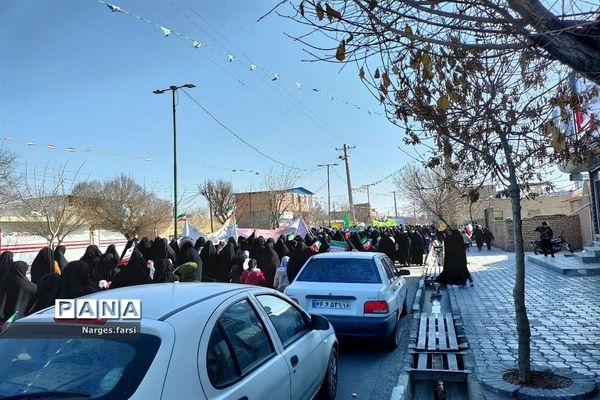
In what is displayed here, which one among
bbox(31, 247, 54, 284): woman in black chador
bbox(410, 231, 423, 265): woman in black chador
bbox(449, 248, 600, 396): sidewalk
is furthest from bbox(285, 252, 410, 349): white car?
bbox(410, 231, 423, 265): woman in black chador

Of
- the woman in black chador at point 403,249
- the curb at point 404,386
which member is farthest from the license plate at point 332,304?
the woman in black chador at point 403,249

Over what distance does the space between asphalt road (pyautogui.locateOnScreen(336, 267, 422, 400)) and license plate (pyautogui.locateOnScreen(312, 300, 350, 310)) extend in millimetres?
733

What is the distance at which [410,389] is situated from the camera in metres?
5.32

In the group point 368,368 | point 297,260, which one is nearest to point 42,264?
point 297,260

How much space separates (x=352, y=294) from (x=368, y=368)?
3.26ft

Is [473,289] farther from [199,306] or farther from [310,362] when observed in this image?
[199,306]

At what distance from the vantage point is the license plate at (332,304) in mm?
6855

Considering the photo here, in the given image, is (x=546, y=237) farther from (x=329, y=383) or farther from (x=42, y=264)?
(x=42, y=264)

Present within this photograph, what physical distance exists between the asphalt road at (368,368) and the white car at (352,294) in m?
0.28

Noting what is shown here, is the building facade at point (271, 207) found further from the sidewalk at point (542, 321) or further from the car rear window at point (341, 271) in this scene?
the car rear window at point (341, 271)

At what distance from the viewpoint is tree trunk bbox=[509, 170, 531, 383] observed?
507 cm

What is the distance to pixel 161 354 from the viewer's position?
2463mm

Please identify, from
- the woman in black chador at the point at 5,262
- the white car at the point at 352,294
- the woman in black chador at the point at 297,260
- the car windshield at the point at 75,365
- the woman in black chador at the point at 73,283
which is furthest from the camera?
the woman in black chador at the point at 297,260

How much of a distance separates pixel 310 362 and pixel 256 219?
55.0m
